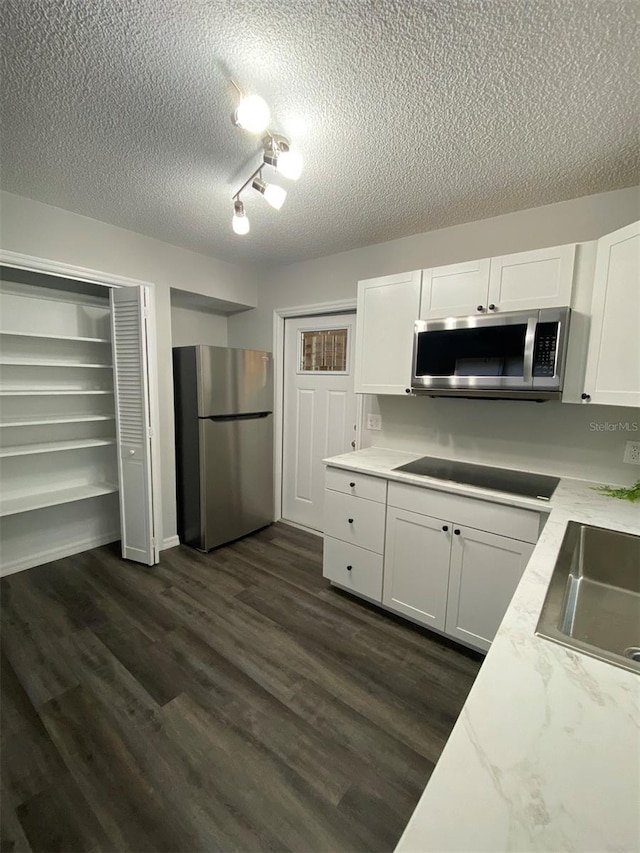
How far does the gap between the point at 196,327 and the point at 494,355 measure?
286cm

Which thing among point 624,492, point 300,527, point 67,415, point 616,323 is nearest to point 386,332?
point 616,323

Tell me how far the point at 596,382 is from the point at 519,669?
151 centimetres

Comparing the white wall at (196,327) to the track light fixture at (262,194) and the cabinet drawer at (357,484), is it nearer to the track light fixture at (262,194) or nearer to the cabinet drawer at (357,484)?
the track light fixture at (262,194)

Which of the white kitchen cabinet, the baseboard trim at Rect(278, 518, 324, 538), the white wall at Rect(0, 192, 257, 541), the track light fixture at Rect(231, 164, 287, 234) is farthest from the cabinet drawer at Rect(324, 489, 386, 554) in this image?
the track light fixture at Rect(231, 164, 287, 234)

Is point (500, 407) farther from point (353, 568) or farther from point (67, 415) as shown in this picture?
point (67, 415)

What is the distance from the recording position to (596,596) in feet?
3.91

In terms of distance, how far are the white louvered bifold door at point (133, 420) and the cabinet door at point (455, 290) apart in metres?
1.94

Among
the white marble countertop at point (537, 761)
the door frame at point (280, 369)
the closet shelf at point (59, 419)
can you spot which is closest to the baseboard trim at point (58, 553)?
the closet shelf at point (59, 419)

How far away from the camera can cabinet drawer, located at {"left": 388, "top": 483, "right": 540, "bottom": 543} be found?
1.66 meters

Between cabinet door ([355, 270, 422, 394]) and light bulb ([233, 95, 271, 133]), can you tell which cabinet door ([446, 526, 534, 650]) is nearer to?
cabinet door ([355, 270, 422, 394])

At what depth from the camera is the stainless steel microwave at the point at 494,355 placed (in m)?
1.72

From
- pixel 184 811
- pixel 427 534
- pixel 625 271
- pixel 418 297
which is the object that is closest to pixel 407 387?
pixel 418 297

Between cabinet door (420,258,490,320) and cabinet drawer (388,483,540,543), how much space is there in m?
1.03

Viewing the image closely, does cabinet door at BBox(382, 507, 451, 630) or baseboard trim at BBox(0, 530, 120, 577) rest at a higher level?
cabinet door at BBox(382, 507, 451, 630)
